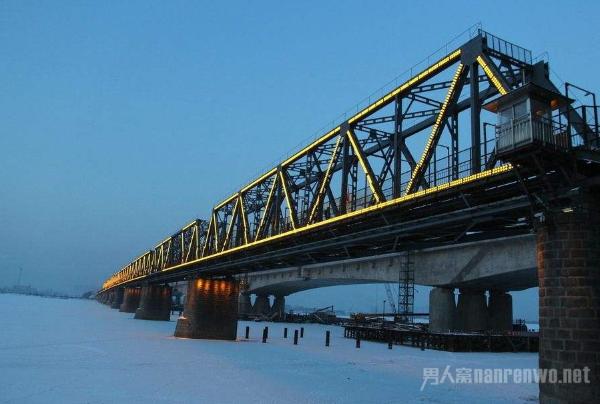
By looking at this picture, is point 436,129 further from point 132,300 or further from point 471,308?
point 132,300

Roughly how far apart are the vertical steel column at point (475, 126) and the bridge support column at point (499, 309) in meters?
46.0

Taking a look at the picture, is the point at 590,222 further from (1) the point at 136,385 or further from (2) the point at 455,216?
(1) the point at 136,385

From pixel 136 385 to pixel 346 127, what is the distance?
1868cm

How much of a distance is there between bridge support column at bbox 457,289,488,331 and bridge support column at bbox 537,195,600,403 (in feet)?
146

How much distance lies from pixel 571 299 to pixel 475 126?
7.90m

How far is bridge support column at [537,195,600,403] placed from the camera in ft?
53.6

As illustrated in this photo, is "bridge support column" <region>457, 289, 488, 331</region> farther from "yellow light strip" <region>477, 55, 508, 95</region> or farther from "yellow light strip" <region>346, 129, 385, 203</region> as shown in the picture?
"yellow light strip" <region>477, 55, 508, 95</region>

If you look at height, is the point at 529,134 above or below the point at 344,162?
below

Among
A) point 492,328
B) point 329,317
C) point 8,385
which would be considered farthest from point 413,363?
point 329,317

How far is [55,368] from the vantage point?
84.4ft

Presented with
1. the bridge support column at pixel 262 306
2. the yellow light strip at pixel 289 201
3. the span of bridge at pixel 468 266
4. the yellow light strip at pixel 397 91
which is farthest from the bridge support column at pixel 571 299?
the bridge support column at pixel 262 306

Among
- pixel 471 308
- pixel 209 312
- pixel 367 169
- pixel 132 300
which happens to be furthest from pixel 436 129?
pixel 132 300

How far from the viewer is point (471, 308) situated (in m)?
60.3

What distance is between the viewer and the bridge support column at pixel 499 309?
6138 cm
